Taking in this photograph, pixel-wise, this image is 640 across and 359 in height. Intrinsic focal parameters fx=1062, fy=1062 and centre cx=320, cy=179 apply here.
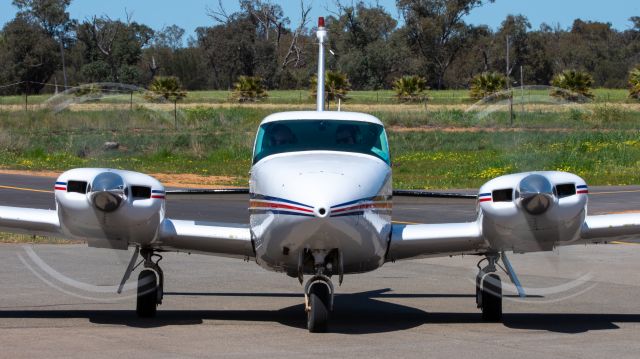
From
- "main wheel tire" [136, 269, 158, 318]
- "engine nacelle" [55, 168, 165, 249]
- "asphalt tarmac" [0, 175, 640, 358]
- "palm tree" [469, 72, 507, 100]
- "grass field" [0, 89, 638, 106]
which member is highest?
"palm tree" [469, 72, 507, 100]

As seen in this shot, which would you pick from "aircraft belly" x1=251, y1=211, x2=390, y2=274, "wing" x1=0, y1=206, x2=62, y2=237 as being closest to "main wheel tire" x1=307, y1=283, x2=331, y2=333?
"aircraft belly" x1=251, y1=211, x2=390, y2=274

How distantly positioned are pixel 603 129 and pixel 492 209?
46.8 m

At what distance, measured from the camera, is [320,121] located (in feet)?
39.9

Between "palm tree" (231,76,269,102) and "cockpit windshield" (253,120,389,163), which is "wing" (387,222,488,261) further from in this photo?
"palm tree" (231,76,269,102)

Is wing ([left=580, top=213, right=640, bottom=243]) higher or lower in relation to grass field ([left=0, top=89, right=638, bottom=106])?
lower

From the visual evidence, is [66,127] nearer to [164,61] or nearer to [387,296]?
[387,296]

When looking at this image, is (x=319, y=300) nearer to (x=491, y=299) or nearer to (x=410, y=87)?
(x=491, y=299)

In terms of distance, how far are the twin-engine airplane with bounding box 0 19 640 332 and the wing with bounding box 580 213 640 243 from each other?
0.05 feet

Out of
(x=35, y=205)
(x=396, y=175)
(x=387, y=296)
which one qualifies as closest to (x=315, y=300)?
(x=387, y=296)

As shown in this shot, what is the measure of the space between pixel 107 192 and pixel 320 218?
7.53ft

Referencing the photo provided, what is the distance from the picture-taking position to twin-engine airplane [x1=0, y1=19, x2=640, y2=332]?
34.6 ft

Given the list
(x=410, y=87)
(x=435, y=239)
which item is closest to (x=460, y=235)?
(x=435, y=239)

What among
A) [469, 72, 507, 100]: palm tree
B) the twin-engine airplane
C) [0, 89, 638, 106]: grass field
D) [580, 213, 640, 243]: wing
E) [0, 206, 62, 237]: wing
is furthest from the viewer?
[0, 89, 638, 106]: grass field

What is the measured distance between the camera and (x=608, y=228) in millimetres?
12000
